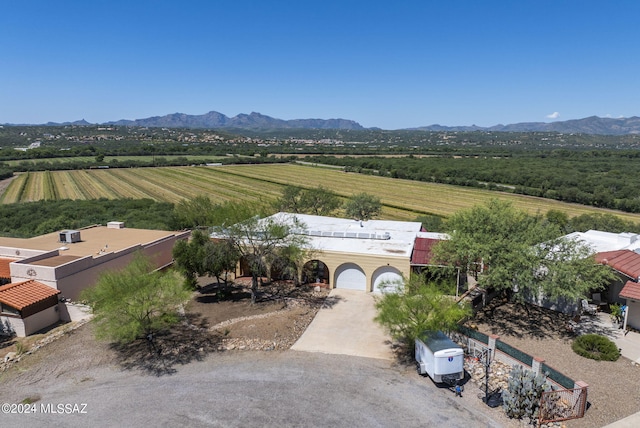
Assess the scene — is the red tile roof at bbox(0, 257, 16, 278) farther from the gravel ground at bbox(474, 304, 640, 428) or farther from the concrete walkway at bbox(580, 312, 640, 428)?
the concrete walkway at bbox(580, 312, 640, 428)

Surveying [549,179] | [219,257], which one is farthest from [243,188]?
[549,179]

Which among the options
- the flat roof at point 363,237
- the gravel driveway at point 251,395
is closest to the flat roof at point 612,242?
the flat roof at point 363,237

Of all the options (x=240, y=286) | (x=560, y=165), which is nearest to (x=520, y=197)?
(x=560, y=165)

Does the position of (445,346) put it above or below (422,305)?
below

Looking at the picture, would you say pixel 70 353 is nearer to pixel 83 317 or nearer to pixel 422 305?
pixel 83 317

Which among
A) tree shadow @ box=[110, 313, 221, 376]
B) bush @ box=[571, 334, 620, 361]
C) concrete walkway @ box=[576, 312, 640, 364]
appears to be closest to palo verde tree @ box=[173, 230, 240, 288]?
tree shadow @ box=[110, 313, 221, 376]
